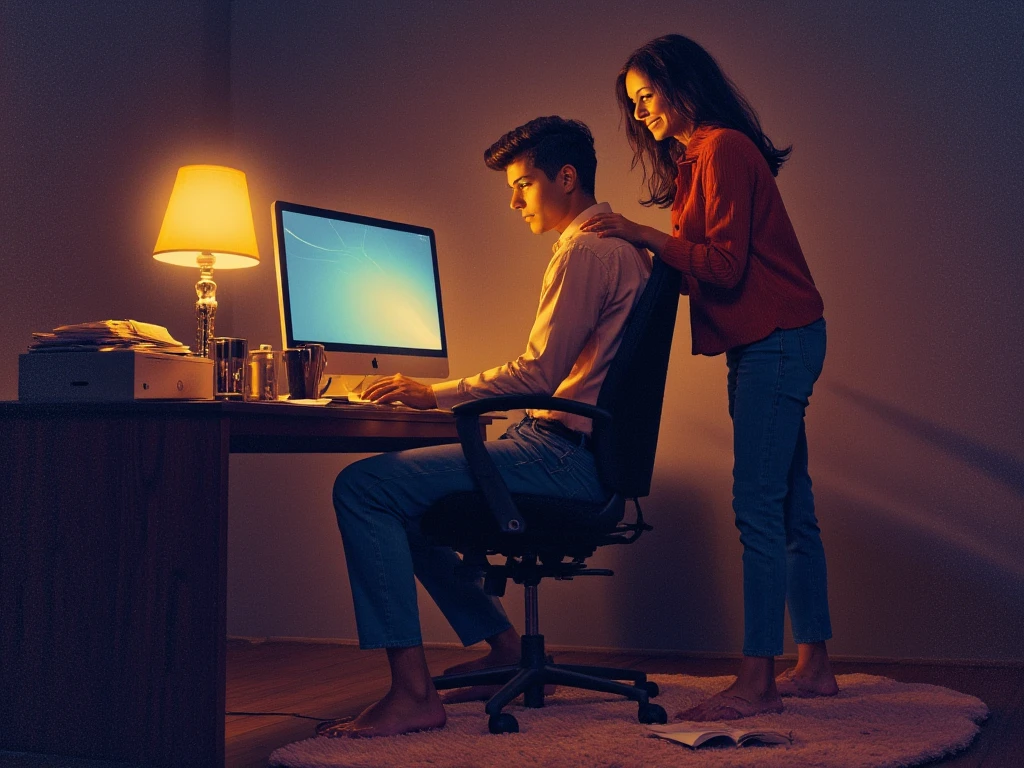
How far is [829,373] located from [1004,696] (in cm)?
100

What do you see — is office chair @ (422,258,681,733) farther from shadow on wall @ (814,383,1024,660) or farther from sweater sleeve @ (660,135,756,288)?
shadow on wall @ (814,383,1024,660)

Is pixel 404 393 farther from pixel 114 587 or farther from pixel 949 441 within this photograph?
pixel 949 441

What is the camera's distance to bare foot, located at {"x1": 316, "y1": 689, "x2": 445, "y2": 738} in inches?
82.6

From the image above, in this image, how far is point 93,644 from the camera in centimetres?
210

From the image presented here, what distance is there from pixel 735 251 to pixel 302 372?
98cm

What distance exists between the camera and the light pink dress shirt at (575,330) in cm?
223

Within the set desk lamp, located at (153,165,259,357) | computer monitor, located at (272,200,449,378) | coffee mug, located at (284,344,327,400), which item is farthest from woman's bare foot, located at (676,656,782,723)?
desk lamp, located at (153,165,259,357)

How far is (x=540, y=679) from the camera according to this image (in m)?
2.33

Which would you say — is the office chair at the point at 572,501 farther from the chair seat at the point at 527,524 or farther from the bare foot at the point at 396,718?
the bare foot at the point at 396,718

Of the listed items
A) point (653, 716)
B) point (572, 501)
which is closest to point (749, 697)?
point (653, 716)

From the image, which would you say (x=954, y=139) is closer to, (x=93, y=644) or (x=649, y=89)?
(x=649, y=89)

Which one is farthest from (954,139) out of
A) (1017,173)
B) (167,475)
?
(167,475)

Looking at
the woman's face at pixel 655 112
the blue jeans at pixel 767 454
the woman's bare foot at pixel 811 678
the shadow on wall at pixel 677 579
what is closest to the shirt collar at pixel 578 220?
the woman's face at pixel 655 112

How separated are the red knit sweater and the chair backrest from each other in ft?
0.43
